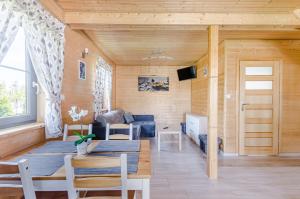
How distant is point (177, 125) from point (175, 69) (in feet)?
6.62

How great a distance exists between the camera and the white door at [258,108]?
4.75m

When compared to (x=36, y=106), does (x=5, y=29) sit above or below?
above

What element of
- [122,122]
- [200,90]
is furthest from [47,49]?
[200,90]

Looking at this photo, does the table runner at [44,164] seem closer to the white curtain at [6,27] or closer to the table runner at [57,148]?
the table runner at [57,148]

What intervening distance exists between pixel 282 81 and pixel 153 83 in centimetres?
433

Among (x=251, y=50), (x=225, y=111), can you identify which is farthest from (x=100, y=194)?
(x=251, y=50)

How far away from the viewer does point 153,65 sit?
8.15m

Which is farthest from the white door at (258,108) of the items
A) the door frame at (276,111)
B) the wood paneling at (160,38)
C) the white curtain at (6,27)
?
the white curtain at (6,27)

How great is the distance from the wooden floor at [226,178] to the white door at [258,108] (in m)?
0.38

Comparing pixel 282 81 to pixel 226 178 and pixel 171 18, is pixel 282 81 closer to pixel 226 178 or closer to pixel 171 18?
pixel 226 178

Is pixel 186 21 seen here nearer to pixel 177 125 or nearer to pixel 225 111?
pixel 225 111

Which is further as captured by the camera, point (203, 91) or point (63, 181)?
point (203, 91)

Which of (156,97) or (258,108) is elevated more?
(156,97)

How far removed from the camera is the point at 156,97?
824 centimetres
